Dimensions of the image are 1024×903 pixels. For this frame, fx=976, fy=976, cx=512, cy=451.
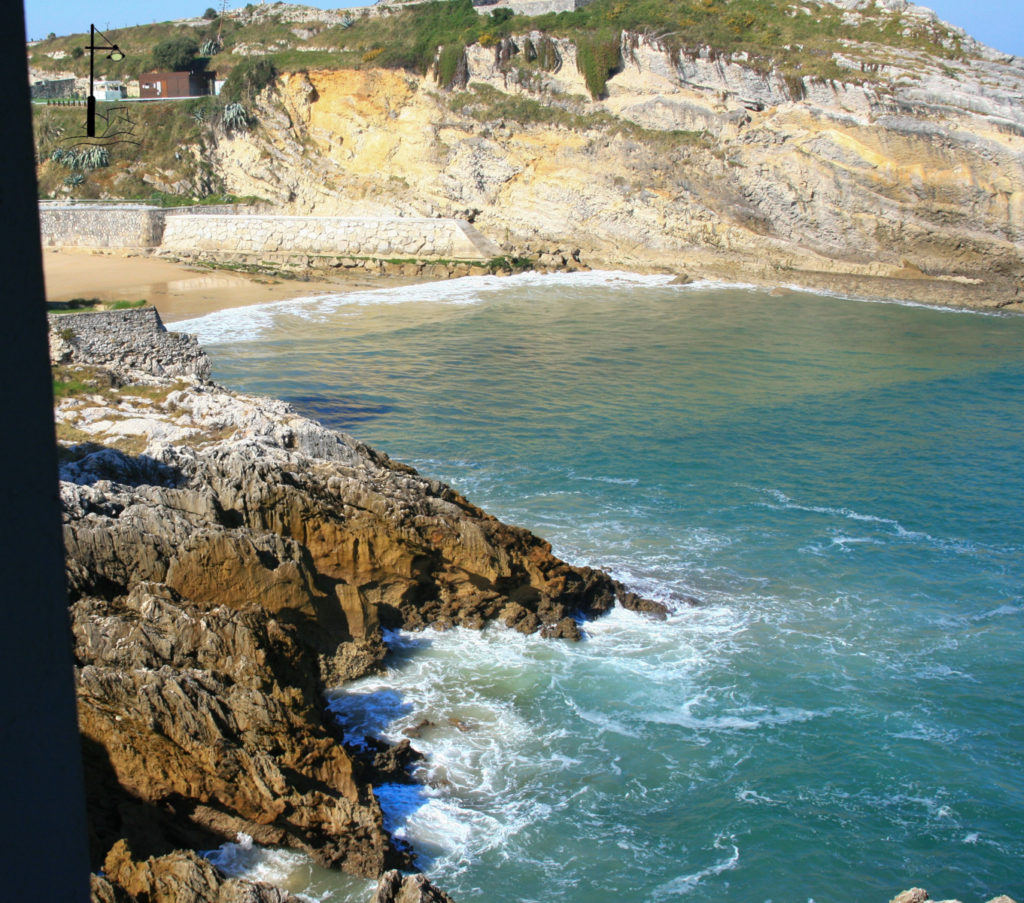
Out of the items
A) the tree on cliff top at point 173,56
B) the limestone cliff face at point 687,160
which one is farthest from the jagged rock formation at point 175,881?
the tree on cliff top at point 173,56

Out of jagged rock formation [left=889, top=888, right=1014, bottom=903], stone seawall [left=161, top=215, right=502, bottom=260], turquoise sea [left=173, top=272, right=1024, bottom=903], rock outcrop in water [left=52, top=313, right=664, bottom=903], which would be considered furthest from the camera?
stone seawall [left=161, top=215, right=502, bottom=260]

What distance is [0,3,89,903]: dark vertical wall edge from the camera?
3.03 feet

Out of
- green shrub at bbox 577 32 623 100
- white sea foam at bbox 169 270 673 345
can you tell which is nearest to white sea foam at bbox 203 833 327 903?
white sea foam at bbox 169 270 673 345

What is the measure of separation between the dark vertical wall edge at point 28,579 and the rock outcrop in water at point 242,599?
448cm

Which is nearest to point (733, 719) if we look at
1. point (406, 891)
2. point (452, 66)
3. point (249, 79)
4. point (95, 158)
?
point (406, 891)

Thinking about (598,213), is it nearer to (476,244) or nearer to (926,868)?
(476,244)

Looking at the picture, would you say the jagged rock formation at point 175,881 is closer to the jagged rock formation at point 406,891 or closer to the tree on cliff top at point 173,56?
the jagged rock formation at point 406,891

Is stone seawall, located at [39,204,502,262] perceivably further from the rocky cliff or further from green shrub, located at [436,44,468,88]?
green shrub, located at [436,44,468,88]

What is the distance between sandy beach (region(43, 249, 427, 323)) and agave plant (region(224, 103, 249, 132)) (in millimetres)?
8791

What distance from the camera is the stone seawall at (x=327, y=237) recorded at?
3712 cm

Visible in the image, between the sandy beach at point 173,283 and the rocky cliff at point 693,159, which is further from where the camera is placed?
the rocky cliff at point 693,159

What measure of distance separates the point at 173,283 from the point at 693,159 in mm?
19315

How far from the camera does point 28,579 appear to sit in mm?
971

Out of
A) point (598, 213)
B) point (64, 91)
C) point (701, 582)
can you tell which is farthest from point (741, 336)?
point (64, 91)
